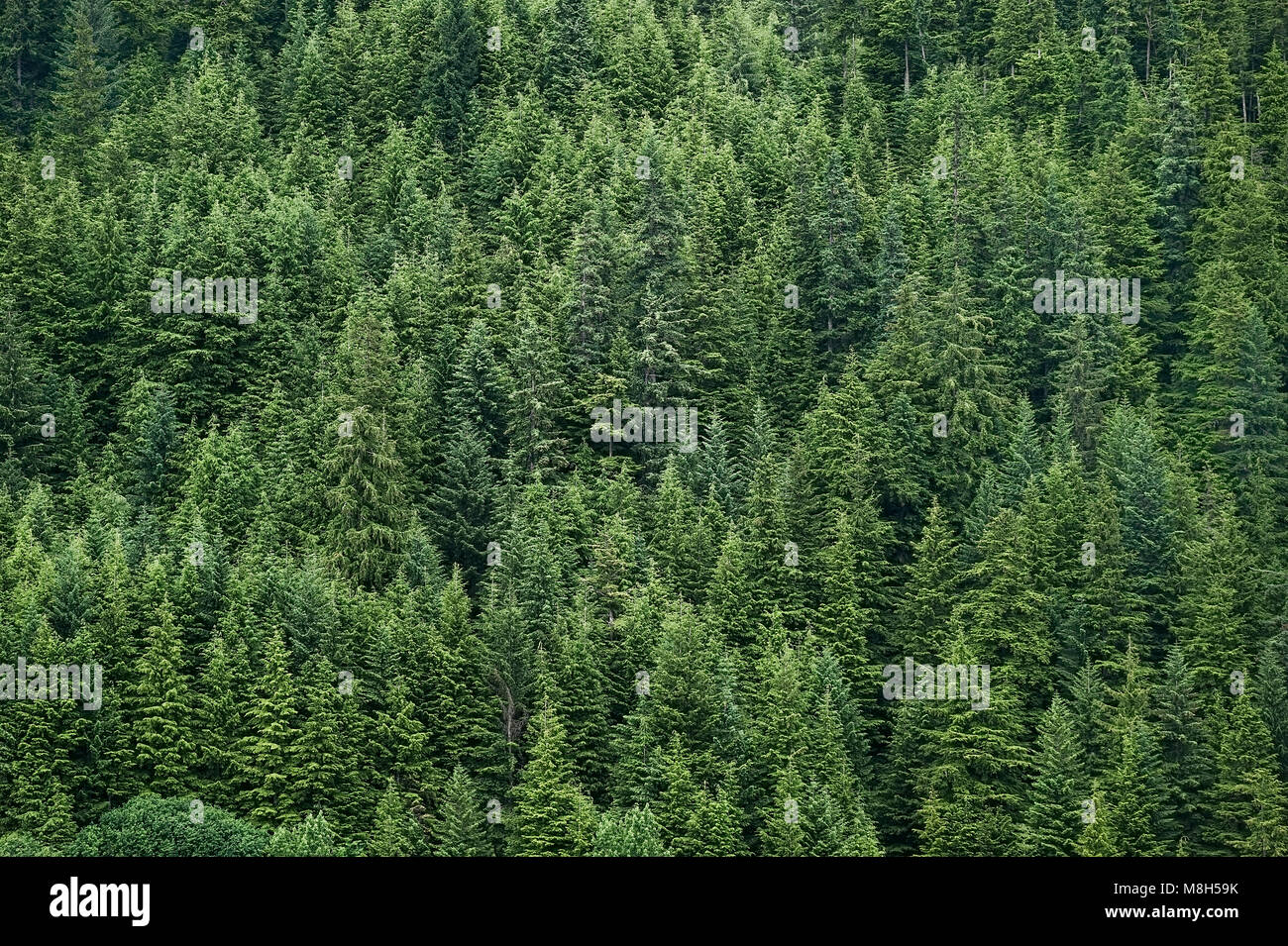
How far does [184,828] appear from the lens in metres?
68.6

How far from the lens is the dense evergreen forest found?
74.2 meters

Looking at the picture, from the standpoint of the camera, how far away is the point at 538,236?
4437 inches

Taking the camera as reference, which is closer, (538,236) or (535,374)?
(535,374)

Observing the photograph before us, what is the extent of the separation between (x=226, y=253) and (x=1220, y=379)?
56292 mm

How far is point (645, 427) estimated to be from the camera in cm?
9756

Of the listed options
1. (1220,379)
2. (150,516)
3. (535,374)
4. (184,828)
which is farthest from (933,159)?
(184,828)

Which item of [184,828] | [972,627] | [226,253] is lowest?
[184,828]

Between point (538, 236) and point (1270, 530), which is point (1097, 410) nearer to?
point (1270, 530)

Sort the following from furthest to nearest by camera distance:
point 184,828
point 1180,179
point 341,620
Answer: point 1180,179 < point 341,620 < point 184,828

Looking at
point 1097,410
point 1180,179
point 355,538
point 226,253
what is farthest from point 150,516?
point 1180,179

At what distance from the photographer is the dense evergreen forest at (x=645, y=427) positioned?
244 feet

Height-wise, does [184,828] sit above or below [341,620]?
below

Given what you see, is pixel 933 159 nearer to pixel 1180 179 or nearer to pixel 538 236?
pixel 1180 179

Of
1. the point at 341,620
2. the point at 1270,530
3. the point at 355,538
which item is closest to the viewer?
the point at 341,620
